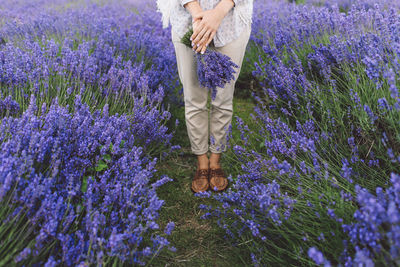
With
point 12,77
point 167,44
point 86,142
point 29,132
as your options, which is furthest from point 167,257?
point 167,44

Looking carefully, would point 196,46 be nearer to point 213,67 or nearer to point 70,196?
point 213,67

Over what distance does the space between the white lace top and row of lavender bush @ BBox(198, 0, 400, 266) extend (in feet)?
1.86

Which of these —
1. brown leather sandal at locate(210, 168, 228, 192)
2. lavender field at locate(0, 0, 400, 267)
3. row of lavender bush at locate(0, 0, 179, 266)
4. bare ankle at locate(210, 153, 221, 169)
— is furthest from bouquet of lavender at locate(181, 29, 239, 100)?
brown leather sandal at locate(210, 168, 228, 192)

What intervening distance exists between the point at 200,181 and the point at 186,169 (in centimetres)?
32

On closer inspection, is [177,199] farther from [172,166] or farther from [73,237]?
[73,237]

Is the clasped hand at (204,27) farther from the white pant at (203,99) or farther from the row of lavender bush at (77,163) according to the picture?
the row of lavender bush at (77,163)

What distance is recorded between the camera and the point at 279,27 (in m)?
3.82

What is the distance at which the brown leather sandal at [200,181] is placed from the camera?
99.0 inches

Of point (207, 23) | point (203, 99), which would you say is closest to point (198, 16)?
point (207, 23)

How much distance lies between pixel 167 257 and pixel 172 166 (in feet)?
3.52

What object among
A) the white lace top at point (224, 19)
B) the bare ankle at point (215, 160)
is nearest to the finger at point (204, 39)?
the white lace top at point (224, 19)

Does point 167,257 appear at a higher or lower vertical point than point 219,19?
lower

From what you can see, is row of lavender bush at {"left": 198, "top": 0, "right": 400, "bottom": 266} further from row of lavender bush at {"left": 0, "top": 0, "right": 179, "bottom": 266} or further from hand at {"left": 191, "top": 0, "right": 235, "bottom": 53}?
hand at {"left": 191, "top": 0, "right": 235, "bottom": 53}

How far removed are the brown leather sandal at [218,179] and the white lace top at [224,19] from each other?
3.17 ft
